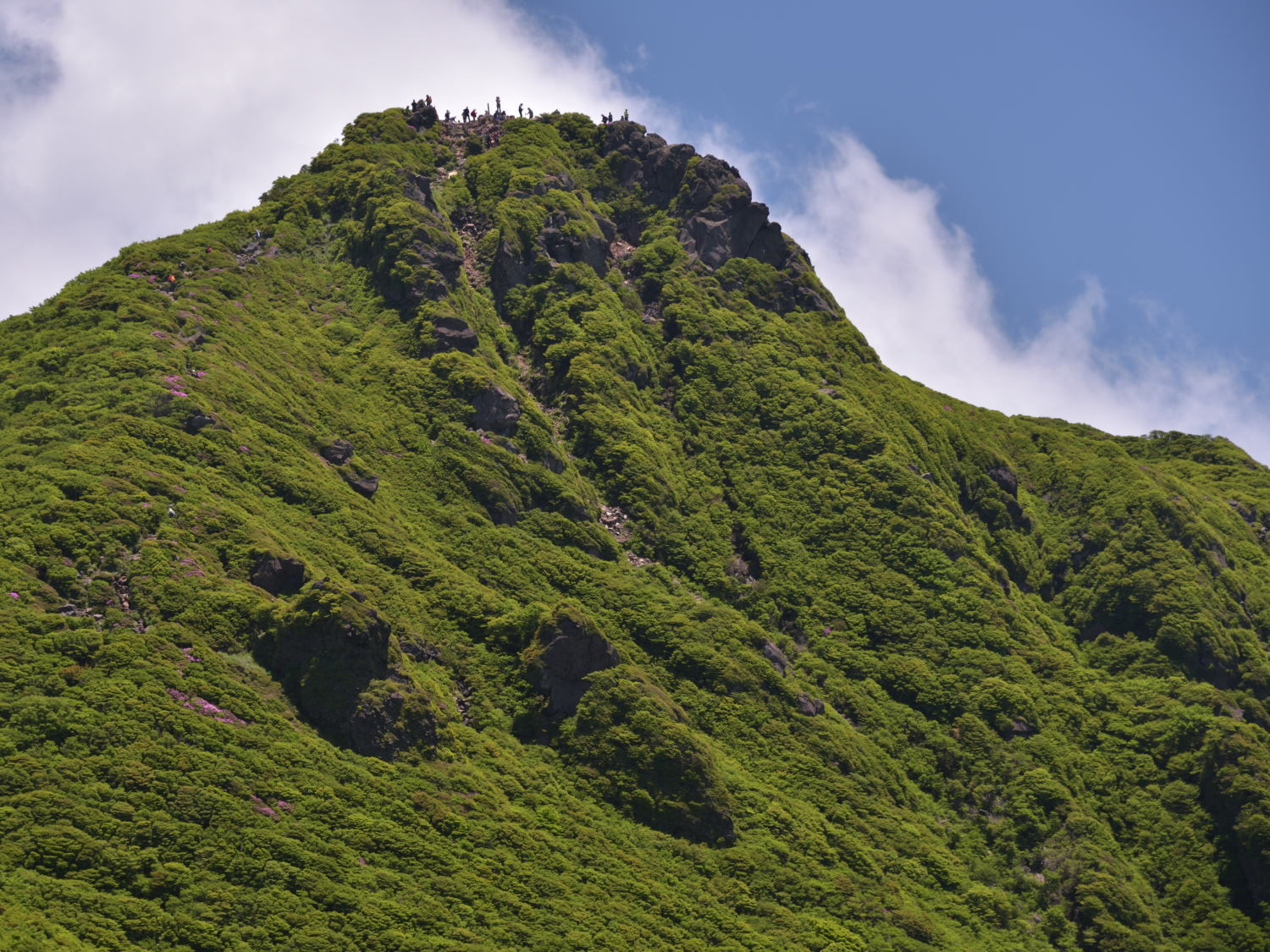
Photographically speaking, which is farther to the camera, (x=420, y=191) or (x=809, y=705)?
(x=420, y=191)

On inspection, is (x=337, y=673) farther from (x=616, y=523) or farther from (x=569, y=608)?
(x=616, y=523)

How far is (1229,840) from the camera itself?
10900cm

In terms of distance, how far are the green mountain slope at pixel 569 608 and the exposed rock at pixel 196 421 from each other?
0.26m

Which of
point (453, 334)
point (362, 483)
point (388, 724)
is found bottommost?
point (388, 724)

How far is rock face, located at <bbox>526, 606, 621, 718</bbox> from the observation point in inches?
3679

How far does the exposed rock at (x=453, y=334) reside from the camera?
424 feet

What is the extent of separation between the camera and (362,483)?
350 ft

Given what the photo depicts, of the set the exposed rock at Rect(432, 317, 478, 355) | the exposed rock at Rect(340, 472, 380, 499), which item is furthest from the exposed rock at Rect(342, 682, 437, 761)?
the exposed rock at Rect(432, 317, 478, 355)

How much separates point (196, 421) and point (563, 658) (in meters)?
37.3

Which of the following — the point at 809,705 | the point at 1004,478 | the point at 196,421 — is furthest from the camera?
the point at 1004,478

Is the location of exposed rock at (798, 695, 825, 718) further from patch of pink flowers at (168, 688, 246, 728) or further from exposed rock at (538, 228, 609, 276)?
exposed rock at (538, 228, 609, 276)

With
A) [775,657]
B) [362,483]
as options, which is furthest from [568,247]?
[775,657]

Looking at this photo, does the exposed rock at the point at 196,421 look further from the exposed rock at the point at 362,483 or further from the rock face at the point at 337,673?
the rock face at the point at 337,673

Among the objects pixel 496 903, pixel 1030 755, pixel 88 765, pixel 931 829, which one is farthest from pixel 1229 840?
pixel 88 765
